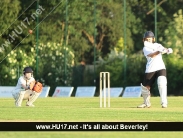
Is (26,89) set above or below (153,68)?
below

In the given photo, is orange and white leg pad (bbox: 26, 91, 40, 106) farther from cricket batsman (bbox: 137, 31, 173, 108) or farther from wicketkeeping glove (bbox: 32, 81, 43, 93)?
cricket batsman (bbox: 137, 31, 173, 108)

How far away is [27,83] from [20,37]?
91.4ft

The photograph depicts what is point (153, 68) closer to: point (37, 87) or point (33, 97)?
point (37, 87)

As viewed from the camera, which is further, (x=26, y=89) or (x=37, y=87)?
(x=26, y=89)

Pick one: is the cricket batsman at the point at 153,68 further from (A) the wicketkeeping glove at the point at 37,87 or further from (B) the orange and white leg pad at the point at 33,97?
(B) the orange and white leg pad at the point at 33,97

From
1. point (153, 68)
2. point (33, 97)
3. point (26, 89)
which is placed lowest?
point (33, 97)

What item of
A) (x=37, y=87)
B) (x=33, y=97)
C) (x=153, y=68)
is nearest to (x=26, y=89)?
(x=33, y=97)

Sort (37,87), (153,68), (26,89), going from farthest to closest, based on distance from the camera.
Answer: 1. (26,89)
2. (37,87)
3. (153,68)

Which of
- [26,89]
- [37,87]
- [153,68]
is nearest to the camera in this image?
[153,68]

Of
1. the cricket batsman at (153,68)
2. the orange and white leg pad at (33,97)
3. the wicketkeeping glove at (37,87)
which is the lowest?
the orange and white leg pad at (33,97)

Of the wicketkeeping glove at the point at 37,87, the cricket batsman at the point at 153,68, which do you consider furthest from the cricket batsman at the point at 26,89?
the cricket batsman at the point at 153,68

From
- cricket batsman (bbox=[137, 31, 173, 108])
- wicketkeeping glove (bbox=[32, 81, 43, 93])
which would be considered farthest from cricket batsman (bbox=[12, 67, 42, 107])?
cricket batsman (bbox=[137, 31, 173, 108])

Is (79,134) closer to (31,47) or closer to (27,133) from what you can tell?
(27,133)

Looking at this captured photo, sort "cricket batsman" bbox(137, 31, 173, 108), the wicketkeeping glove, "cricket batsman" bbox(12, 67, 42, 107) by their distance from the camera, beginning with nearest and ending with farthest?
"cricket batsman" bbox(137, 31, 173, 108) → the wicketkeeping glove → "cricket batsman" bbox(12, 67, 42, 107)
